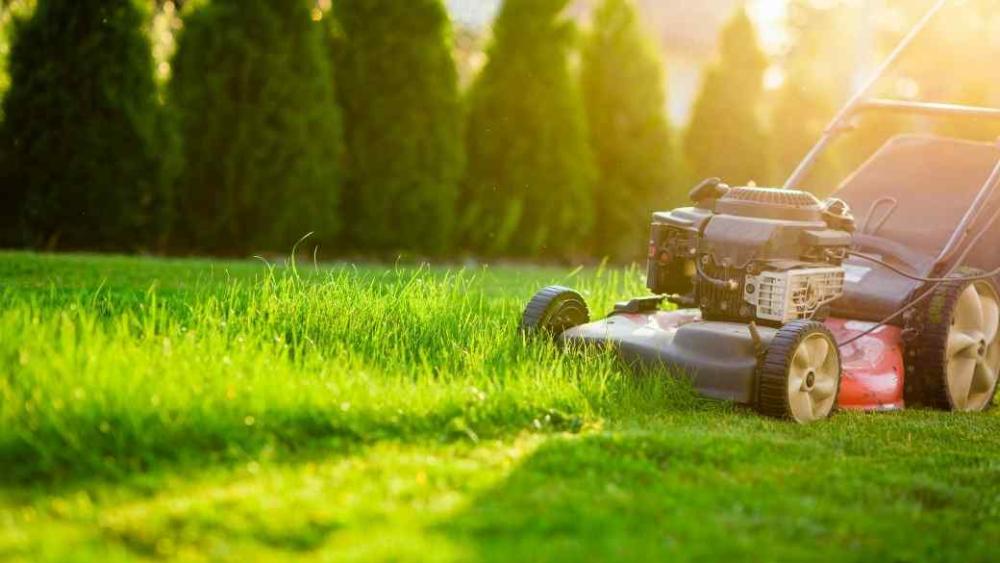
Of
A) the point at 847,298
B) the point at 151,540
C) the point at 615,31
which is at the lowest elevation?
the point at 151,540

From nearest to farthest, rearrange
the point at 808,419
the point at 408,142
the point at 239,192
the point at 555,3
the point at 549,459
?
the point at 549,459 → the point at 808,419 → the point at 239,192 → the point at 408,142 → the point at 555,3

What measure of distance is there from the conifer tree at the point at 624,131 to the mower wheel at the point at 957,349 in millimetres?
7769

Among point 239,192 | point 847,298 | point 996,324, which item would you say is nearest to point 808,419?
point 847,298

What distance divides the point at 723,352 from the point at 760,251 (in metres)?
0.50

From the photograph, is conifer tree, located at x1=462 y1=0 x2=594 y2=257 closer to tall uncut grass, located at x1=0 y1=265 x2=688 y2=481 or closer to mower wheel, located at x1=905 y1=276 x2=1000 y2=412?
tall uncut grass, located at x1=0 y1=265 x2=688 y2=481

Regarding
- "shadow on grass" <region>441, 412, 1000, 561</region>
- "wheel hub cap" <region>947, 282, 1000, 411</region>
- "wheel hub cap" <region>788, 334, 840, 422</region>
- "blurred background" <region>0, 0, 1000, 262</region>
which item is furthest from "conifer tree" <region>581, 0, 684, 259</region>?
"shadow on grass" <region>441, 412, 1000, 561</region>

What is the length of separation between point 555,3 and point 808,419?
28.9ft

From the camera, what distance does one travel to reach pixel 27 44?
1070 centimetres

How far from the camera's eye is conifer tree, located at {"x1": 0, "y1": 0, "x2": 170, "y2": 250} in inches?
411

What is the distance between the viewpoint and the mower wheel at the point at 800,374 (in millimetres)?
5516

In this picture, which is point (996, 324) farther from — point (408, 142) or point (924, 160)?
point (408, 142)

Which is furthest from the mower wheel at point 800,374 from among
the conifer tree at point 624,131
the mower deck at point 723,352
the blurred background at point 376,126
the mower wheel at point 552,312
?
the conifer tree at point 624,131

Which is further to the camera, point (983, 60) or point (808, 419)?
point (983, 60)

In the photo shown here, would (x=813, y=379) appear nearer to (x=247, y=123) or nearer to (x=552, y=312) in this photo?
(x=552, y=312)
